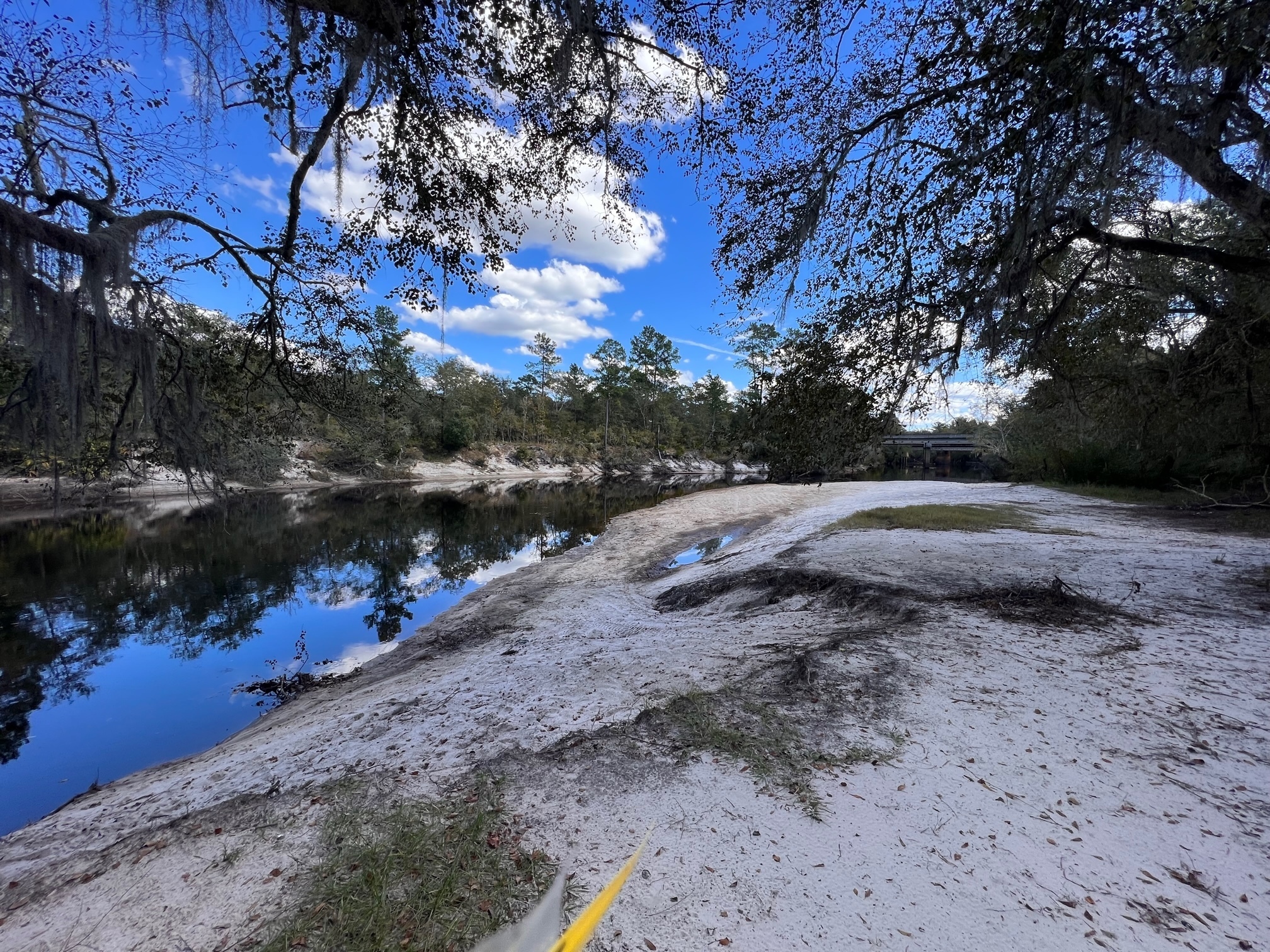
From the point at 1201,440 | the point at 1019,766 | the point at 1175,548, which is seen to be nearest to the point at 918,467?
the point at 1201,440

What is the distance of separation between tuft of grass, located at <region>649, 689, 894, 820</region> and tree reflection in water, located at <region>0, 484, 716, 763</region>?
17.8 ft

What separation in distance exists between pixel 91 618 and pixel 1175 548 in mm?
18773

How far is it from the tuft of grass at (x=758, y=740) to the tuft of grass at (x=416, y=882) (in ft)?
4.02

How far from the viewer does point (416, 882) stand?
6.69 feet

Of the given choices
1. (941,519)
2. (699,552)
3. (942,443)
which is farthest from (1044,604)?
(942,443)

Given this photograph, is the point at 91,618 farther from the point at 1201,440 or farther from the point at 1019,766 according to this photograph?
the point at 1201,440

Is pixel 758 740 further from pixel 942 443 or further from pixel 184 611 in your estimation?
pixel 942 443

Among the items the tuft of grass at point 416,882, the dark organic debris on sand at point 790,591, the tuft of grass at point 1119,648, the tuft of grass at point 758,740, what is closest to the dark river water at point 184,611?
the tuft of grass at point 416,882

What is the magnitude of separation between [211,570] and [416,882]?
14836 millimetres

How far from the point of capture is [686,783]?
2717mm

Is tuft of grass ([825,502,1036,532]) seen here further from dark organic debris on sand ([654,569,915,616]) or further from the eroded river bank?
the eroded river bank

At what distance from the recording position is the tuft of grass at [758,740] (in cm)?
272

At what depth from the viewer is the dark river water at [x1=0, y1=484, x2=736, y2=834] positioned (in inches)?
227

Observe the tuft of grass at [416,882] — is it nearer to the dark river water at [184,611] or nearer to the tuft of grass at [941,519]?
the dark river water at [184,611]
